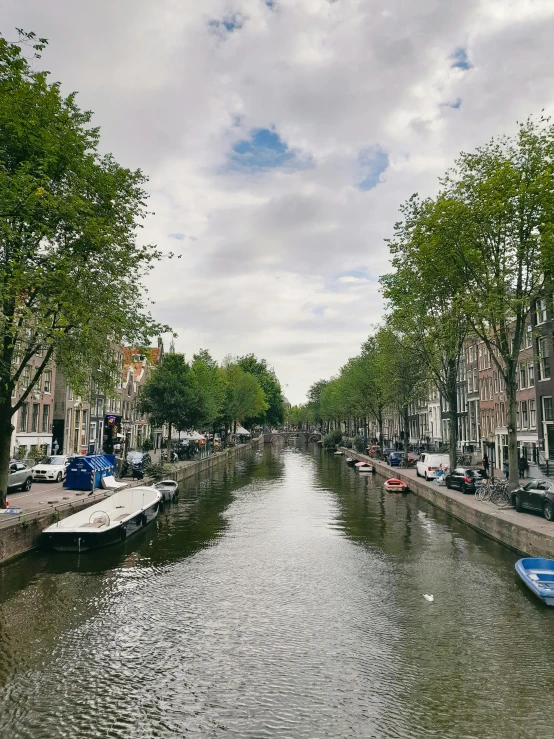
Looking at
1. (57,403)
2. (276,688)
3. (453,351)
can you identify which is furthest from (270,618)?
(57,403)

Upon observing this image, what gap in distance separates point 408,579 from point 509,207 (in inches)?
723

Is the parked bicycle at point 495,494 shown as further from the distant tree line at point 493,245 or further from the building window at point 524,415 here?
the building window at point 524,415

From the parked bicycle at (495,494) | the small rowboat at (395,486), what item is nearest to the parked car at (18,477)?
the parked bicycle at (495,494)

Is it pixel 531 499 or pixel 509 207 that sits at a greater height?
pixel 509 207

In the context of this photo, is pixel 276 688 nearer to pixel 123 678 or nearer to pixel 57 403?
pixel 123 678

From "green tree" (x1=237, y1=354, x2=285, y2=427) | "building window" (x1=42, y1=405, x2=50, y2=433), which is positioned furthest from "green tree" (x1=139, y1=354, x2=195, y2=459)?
"green tree" (x1=237, y1=354, x2=285, y2=427)

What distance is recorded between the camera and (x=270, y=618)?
15492mm

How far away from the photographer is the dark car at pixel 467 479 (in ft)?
118

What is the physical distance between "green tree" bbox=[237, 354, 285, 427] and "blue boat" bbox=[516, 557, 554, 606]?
120 m

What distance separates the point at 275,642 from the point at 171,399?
48213 millimetres

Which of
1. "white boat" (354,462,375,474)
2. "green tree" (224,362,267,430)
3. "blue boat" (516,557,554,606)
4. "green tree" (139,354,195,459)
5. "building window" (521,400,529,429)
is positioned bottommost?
"blue boat" (516,557,554,606)

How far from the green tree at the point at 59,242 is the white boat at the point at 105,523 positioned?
144 inches

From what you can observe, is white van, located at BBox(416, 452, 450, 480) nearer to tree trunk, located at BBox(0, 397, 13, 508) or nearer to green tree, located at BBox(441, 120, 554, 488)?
green tree, located at BBox(441, 120, 554, 488)

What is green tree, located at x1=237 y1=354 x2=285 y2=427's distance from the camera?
149113mm
